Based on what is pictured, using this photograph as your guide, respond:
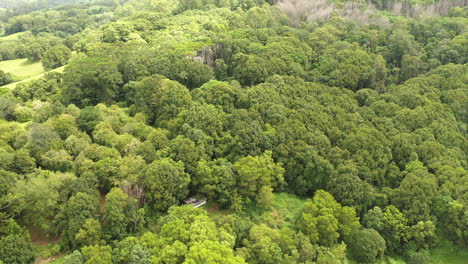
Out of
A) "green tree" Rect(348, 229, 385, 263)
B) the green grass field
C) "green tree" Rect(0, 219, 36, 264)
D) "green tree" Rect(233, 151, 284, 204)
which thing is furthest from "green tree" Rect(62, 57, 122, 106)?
"green tree" Rect(348, 229, 385, 263)

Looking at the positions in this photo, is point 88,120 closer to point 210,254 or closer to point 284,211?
point 210,254

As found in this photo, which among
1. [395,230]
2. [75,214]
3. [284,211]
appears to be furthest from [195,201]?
[395,230]

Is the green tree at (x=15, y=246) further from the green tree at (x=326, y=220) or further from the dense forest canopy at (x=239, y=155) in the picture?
the green tree at (x=326, y=220)

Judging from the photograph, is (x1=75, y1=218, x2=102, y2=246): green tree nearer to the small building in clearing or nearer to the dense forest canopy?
the dense forest canopy

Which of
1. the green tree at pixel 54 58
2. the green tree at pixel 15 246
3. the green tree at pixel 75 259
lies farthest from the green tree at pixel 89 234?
the green tree at pixel 54 58

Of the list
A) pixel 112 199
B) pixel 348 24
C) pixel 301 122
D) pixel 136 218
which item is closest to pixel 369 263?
pixel 301 122

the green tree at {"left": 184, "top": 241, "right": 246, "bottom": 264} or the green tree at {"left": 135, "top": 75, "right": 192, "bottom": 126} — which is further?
the green tree at {"left": 135, "top": 75, "right": 192, "bottom": 126}

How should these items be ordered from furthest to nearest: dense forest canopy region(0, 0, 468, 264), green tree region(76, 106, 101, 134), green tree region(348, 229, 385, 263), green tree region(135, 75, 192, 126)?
green tree region(135, 75, 192, 126) → green tree region(76, 106, 101, 134) → green tree region(348, 229, 385, 263) → dense forest canopy region(0, 0, 468, 264)
